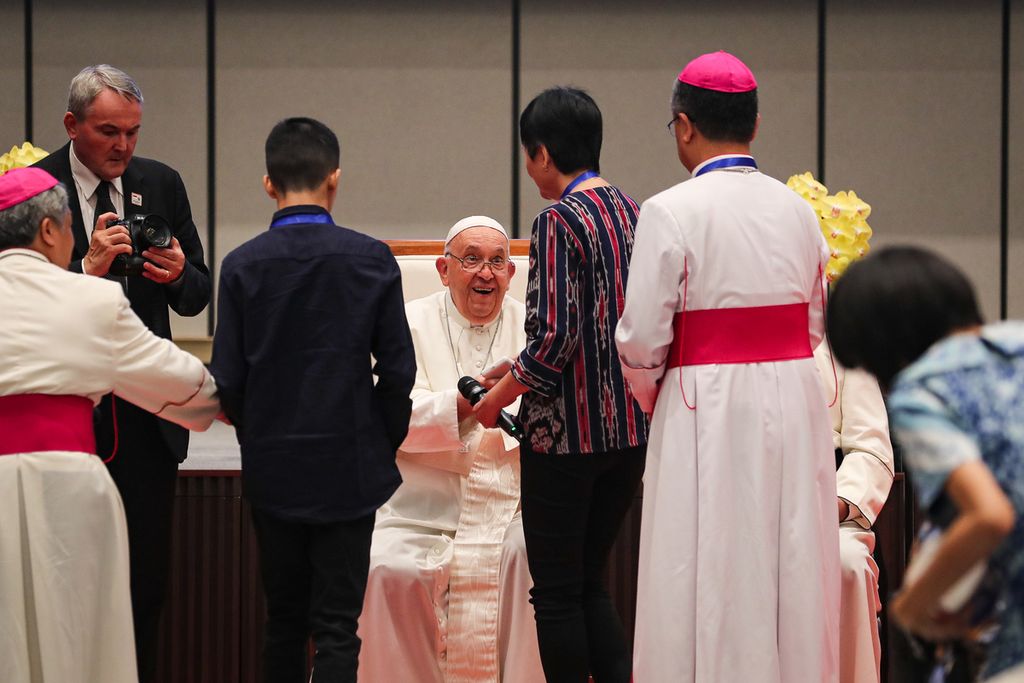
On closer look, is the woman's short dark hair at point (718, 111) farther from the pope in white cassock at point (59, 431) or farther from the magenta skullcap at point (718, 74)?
Result: the pope in white cassock at point (59, 431)

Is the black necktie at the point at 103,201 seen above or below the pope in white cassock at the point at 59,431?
above

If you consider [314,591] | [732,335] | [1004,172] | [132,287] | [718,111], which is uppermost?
[1004,172]

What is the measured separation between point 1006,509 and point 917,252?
41 centimetres

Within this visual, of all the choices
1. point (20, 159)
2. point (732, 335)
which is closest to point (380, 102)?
point (20, 159)

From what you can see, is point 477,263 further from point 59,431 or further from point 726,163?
point 59,431

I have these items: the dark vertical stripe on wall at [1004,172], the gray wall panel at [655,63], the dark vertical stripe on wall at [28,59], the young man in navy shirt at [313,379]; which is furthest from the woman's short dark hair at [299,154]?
the dark vertical stripe on wall at [1004,172]

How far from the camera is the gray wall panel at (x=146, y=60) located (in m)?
6.21

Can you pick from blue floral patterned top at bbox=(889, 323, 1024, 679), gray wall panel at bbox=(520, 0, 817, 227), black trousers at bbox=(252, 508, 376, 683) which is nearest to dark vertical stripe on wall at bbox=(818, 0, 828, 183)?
gray wall panel at bbox=(520, 0, 817, 227)

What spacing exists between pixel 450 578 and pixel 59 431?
1216mm

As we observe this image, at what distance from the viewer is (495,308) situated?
369 cm

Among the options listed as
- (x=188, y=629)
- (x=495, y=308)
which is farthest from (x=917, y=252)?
(x=188, y=629)

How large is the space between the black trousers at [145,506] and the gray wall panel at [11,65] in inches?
152

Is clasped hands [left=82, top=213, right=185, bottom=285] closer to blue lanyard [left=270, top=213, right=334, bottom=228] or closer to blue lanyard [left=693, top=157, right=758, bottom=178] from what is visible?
blue lanyard [left=270, top=213, right=334, bottom=228]

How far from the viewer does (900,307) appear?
1604 mm
